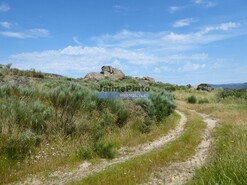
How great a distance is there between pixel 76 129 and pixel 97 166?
2323 mm

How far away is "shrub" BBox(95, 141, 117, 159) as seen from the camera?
11.1 m

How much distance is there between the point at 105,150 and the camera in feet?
36.9

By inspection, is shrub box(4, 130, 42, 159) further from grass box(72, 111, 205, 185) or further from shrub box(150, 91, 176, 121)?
shrub box(150, 91, 176, 121)

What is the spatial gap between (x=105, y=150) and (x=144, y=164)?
1884mm

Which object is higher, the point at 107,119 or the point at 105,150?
the point at 107,119

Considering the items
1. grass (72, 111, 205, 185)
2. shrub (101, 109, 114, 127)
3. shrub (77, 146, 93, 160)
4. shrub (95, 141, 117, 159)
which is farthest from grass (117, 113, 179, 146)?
shrub (77, 146, 93, 160)

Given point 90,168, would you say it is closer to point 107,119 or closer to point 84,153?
point 84,153

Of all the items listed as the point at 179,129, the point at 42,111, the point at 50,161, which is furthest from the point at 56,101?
the point at 179,129

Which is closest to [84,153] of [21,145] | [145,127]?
[21,145]

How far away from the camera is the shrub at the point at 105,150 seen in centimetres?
1112

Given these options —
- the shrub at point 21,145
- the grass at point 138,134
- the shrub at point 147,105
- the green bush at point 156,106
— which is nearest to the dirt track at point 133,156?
the grass at point 138,134

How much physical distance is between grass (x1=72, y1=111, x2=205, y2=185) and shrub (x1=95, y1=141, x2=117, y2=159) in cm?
99

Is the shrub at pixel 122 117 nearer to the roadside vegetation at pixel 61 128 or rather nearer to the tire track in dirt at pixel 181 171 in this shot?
the roadside vegetation at pixel 61 128

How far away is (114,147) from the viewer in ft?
39.5
